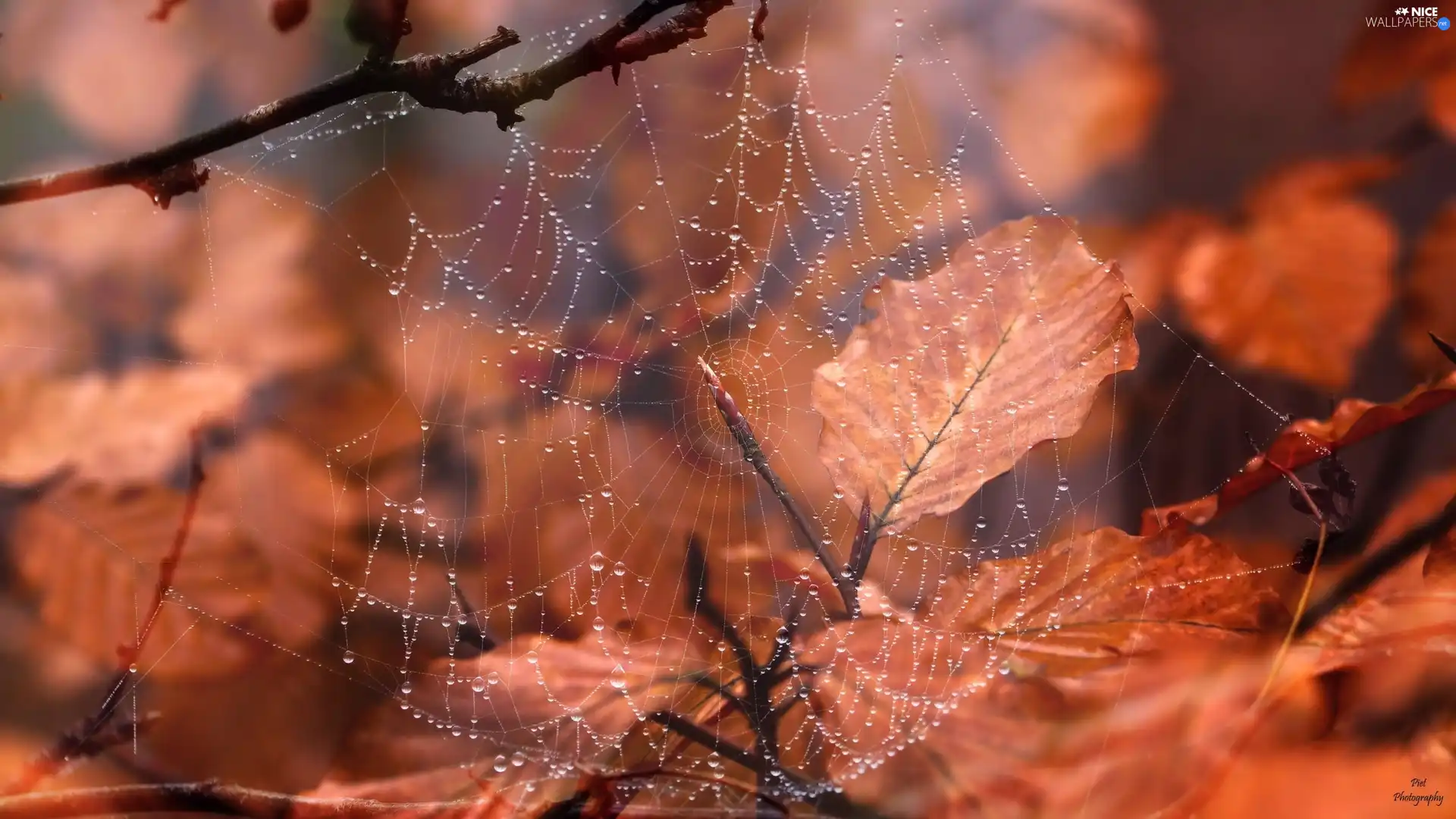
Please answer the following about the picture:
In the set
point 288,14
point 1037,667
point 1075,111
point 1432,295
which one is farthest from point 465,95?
point 1432,295

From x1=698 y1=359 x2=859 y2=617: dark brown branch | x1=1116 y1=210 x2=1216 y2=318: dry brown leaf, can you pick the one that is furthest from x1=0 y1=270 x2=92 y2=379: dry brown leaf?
x1=1116 y1=210 x2=1216 y2=318: dry brown leaf

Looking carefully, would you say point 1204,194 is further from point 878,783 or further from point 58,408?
point 58,408

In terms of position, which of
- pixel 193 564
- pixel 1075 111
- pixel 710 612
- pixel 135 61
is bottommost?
pixel 710 612

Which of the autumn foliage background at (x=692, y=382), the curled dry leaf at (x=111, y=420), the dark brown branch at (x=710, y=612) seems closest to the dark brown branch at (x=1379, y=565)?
the autumn foliage background at (x=692, y=382)

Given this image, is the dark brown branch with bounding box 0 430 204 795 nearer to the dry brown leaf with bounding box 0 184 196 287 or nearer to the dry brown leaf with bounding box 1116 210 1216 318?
the dry brown leaf with bounding box 0 184 196 287

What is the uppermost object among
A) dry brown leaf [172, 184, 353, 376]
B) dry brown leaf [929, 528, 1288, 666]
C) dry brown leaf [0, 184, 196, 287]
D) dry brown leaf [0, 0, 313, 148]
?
dry brown leaf [0, 0, 313, 148]

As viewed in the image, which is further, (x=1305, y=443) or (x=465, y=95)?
(x=1305, y=443)

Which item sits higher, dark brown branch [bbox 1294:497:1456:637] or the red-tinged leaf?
the red-tinged leaf

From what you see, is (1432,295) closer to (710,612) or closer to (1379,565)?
(1379,565)
